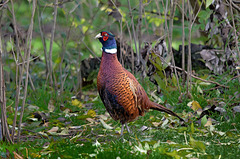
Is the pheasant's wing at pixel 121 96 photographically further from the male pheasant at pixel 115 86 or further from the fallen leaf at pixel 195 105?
the fallen leaf at pixel 195 105

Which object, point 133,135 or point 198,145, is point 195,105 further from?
point 198,145

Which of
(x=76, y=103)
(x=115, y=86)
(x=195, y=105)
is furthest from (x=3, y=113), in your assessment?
(x=195, y=105)

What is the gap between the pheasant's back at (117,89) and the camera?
2729mm

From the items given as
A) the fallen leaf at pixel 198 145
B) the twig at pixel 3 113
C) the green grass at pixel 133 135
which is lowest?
the green grass at pixel 133 135

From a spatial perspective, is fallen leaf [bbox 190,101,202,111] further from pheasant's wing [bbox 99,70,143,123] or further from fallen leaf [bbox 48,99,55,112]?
fallen leaf [bbox 48,99,55,112]

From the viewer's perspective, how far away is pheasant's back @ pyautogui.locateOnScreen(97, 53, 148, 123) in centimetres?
273

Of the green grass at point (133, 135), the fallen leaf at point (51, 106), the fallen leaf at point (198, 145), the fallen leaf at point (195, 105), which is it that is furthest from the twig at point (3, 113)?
the fallen leaf at point (195, 105)

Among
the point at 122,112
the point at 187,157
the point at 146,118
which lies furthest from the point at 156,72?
the point at 187,157

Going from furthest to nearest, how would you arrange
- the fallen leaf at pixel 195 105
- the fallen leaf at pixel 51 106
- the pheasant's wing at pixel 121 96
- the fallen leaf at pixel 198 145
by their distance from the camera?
the fallen leaf at pixel 51 106 → the fallen leaf at pixel 195 105 → the pheasant's wing at pixel 121 96 → the fallen leaf at pixel 198 145

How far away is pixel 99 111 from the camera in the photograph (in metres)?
3.84

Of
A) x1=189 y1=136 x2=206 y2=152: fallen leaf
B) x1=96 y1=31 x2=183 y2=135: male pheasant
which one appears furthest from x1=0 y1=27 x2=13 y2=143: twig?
x1=189 y1=136 x2=206 y2=152: fallen leaf

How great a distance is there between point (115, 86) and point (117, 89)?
0.03 metres

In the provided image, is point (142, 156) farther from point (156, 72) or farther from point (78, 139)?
point (156, 72)

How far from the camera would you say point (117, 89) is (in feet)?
8.92
